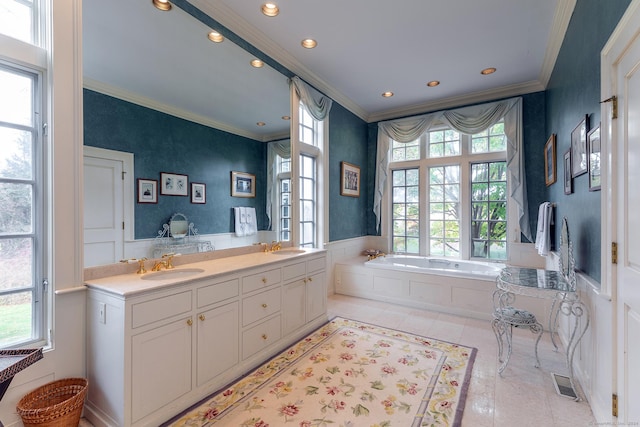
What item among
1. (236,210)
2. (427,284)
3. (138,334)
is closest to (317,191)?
(236,210)

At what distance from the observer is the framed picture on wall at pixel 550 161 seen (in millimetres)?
3062

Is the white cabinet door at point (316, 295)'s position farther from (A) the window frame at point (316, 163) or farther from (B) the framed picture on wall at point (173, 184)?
(B) the framed picture on wall at point (173, 184)

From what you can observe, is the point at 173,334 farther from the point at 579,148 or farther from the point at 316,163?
the point at 579,148

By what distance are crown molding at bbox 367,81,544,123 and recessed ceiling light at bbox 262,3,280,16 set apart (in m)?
2.74

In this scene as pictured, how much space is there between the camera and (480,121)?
398 cm

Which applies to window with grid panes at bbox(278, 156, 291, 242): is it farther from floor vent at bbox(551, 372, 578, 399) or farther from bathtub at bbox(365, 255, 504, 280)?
floor vent at bbox(551, 372, 578, 399)

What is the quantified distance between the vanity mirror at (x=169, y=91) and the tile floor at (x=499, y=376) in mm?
2026

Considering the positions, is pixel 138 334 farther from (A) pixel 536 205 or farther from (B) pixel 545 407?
(A) pixel 536 205

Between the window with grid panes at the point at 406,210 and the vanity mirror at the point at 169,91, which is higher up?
the vanity mirror at the point at 169,91

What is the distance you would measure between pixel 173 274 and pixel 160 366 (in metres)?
0.60

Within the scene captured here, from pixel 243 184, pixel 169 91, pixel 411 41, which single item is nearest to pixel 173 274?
pixel 243 184

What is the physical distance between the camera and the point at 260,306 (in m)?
2.34

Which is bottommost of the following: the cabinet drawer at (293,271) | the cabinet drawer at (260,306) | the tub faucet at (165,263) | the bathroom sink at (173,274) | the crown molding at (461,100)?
the cabinet drawer at (260,306)

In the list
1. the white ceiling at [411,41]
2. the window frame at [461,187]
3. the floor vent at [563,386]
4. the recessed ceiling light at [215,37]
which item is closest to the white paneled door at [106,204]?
the recessed ceiling light at [215,37]
